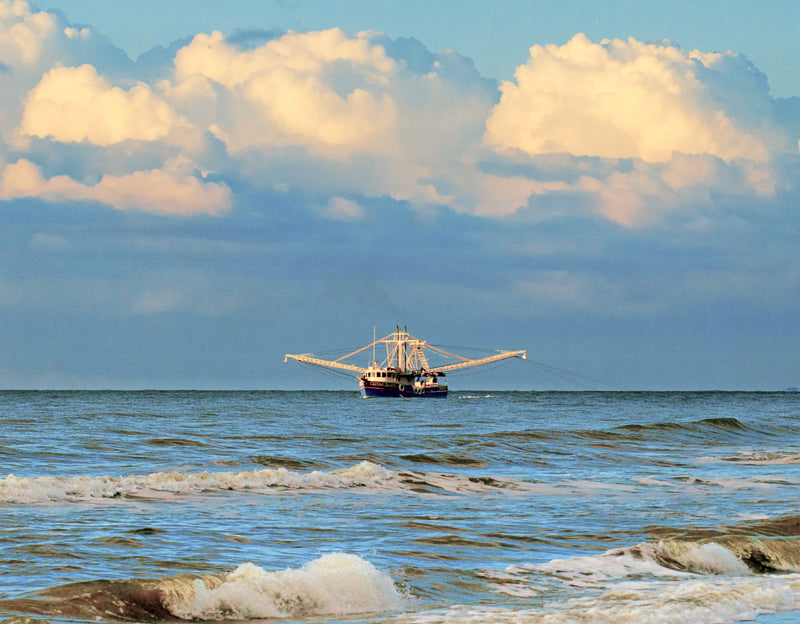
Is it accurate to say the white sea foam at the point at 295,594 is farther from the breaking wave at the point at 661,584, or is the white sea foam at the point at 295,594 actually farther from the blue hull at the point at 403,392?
the blue hull at the point at 403,392

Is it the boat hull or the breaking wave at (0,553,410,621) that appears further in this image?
the boat hull

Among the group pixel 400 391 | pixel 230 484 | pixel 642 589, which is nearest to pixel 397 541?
pixel 642 589

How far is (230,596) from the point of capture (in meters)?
9.06

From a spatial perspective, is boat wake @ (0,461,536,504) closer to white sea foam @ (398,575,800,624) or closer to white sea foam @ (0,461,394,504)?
white sea foam @ (0,461,394,504)

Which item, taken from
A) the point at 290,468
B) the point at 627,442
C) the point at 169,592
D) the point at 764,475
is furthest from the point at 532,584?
the point at 627,442

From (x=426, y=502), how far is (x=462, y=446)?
48.8 feet

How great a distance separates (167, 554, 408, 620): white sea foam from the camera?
8.97 metres

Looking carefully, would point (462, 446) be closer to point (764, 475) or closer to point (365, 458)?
point (365, 458)

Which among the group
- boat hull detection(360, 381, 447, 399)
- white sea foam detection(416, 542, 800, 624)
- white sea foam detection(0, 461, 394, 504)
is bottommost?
white sea foam detection(416, 542, 800, 624)

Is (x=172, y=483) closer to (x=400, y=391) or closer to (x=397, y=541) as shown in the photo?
(x=397, y=541)

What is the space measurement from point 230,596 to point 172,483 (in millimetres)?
9822

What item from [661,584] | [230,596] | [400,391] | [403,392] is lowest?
[661,584]

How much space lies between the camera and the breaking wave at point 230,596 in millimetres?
8680

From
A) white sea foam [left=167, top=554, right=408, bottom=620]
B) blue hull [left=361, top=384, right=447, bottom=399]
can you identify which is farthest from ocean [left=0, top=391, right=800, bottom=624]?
blue hull [left=361, top=384, right=447, bottom=399]
